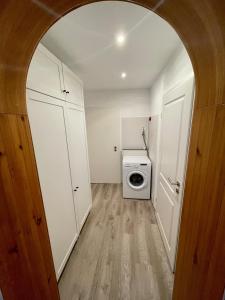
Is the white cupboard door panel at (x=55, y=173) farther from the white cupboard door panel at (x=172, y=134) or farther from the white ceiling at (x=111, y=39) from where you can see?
the white cupboard door panel at (x=172, y=134)

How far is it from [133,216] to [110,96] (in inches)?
104

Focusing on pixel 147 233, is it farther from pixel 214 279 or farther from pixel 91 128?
pixel 91 128

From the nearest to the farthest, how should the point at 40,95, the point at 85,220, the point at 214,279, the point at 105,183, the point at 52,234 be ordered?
the point at 214,279 < the point at 40,95 < the point at 52,234 < the point at 85,220 < the point at 105,183

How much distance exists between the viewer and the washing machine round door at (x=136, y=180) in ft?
9.12

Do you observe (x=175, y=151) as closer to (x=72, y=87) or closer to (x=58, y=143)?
(x=58, y=143)

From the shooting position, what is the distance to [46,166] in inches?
47.8

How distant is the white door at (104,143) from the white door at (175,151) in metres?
1.78

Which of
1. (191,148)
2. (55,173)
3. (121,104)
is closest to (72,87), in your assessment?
(55,173)

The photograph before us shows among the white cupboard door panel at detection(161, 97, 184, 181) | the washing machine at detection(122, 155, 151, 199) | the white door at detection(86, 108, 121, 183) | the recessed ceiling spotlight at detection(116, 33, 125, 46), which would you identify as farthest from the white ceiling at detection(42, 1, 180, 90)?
the washing machine at detection(122, 155, 151, 199)

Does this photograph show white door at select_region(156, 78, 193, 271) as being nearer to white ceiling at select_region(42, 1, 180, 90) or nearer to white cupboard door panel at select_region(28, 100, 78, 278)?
white ceiling at select_region(42, 1, 180, 90)

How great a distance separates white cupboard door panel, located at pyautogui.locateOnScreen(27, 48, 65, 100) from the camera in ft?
3.38

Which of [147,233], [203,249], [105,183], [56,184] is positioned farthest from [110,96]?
[203,249]

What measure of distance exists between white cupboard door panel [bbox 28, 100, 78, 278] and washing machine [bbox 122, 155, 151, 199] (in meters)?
1.37

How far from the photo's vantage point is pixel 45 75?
119cm
